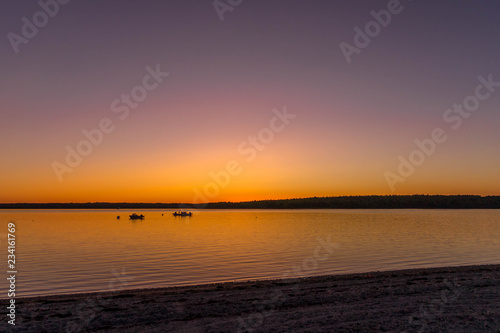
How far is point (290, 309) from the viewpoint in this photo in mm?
11156

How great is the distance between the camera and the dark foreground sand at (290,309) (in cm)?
948

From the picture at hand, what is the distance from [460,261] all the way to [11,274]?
26.7 m

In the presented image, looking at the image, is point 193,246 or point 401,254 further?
point 193,246

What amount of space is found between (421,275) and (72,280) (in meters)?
16.6

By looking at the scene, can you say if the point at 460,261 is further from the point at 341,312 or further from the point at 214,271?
the point at 341,312

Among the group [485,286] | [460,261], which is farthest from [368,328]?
[460,261]

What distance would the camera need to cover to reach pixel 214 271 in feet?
76.8

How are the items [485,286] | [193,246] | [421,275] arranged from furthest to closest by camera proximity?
[193,246] < [421,275] < [485,286]

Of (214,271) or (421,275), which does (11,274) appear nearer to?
(214,271)

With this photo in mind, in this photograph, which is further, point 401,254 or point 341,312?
point 401,254

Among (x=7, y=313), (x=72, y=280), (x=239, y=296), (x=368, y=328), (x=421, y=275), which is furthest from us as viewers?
(x=72, y=280)

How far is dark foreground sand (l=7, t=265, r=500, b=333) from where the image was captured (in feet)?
31.1

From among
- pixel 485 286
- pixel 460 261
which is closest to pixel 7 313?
pixel 485 286

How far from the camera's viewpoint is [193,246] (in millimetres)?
37844
